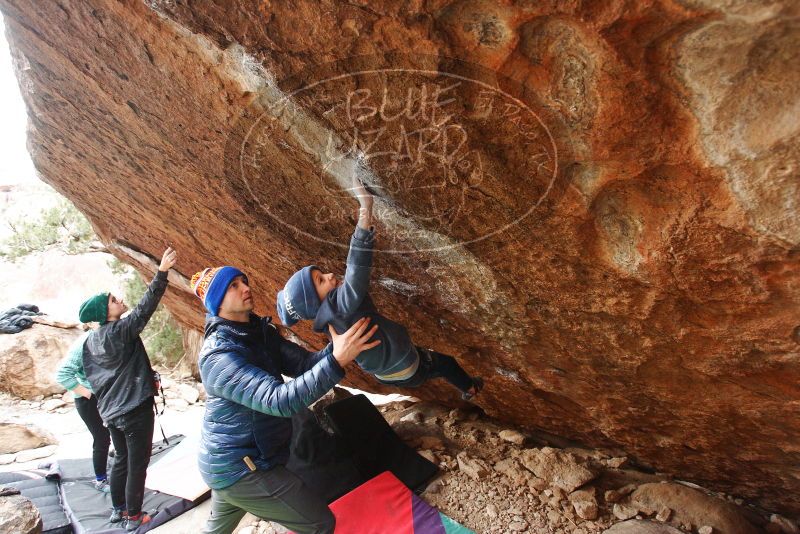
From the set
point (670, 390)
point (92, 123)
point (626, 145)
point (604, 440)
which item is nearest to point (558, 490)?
point (604, 440)

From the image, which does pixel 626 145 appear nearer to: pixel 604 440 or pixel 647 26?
pixel 647 26

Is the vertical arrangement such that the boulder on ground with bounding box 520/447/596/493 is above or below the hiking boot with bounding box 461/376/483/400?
below

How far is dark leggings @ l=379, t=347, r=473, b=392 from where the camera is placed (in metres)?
2.97

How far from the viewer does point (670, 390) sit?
114 inches

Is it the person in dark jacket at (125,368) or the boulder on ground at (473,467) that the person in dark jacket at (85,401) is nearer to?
the person in dark jacket at (125,368)

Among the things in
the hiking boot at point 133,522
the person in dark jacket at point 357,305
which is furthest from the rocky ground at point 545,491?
the person in dark jacket at point 357,305

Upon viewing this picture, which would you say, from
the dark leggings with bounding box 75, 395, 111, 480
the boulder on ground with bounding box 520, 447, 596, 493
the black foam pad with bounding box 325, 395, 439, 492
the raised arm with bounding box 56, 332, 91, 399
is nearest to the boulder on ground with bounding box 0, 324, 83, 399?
the dark leggings with bounding box 75, 395, 111, 480

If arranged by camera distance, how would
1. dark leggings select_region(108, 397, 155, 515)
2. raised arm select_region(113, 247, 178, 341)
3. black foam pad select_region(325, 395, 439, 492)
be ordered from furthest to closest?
1. black foam pad select_region(325, 395, 439, 492)
2. dark leggings select_region(108, 397, 155, 515)
3. raised arm select_region(113, 247, 178, 341)

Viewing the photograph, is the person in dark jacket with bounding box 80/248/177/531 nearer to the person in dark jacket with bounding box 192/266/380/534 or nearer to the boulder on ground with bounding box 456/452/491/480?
the person in dark jacket with bounding box 192/266/380/534

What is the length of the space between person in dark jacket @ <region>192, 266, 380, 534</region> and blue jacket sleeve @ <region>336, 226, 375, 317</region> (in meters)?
0.16

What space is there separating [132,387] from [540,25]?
358 centimetres

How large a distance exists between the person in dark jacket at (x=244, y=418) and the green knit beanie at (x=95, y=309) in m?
1.45

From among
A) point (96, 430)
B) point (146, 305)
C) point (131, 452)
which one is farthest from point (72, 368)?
point (146, 305)

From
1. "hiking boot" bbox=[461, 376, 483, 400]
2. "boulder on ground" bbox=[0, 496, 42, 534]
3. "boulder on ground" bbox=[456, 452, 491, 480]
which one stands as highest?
"hiking boot" bbox=[461, 376, 483, 400]
